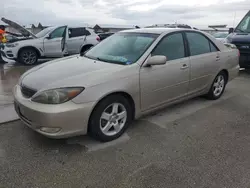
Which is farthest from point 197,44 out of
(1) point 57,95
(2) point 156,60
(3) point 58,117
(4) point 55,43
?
(4) point 55,43

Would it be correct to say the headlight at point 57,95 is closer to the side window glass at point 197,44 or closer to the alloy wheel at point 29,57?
the side window glass at point 197,44

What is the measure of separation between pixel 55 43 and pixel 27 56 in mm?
1188

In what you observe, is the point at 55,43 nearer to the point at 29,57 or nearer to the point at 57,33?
the point at 57,33

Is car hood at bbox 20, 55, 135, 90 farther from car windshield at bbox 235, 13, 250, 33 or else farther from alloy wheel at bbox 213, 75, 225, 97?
car windshield at bbox 235, 13, 250, 33

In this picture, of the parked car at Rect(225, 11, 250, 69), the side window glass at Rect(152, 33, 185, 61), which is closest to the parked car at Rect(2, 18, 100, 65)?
the parked car at Rect(225, 11, 250, 69)

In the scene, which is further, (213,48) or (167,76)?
(213,48)

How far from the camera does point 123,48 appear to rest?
3.76 meters

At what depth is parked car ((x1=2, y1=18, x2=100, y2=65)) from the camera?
9.08 m

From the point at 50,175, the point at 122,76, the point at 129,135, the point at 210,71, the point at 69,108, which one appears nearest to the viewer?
the point at 50,175

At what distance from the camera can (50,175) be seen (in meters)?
2.53

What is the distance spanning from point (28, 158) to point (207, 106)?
3326 mm

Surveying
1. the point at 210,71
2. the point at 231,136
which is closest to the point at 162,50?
the point at 210,71

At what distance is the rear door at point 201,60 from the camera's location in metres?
4.16

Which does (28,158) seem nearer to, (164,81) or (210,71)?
(164,81)
